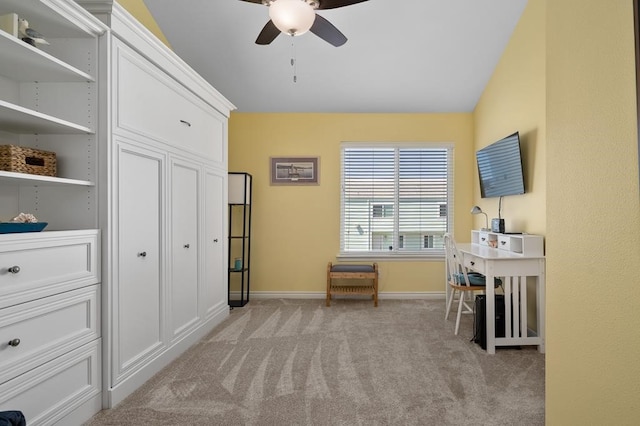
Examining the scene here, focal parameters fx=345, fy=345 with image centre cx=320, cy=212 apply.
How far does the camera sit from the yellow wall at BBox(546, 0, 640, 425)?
3.12 ft

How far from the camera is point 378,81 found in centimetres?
414

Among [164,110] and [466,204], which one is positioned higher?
[164,110]

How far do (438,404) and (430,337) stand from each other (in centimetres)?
116

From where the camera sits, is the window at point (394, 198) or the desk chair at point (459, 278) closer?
the desk chair at point (459, 278)

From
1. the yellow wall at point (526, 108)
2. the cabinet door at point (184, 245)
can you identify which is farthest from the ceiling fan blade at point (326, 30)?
the yellow wall at point (526, 108)

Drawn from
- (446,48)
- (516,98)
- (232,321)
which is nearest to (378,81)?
(446,48)

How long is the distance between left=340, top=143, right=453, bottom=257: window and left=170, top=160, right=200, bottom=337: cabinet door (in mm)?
2137

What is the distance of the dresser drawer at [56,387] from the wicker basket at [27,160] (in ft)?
3.12

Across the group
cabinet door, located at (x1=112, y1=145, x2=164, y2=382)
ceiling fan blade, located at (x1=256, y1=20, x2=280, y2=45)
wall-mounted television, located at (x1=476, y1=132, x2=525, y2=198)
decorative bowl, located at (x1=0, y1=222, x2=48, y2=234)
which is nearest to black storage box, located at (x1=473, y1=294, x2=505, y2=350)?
wall-mounted television, located at (x1=476, y1=132, x2=525, y2=198)

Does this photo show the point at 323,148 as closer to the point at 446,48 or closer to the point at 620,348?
the point at 446,48

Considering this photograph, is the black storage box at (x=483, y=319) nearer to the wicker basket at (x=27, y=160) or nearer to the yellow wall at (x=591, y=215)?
the yellow wall at (x=591, y=215)

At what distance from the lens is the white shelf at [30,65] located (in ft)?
5.13

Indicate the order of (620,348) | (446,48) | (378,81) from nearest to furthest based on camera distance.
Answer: (620,348), (446,48), (378,81)

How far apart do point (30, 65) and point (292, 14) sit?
1439 millimetres
